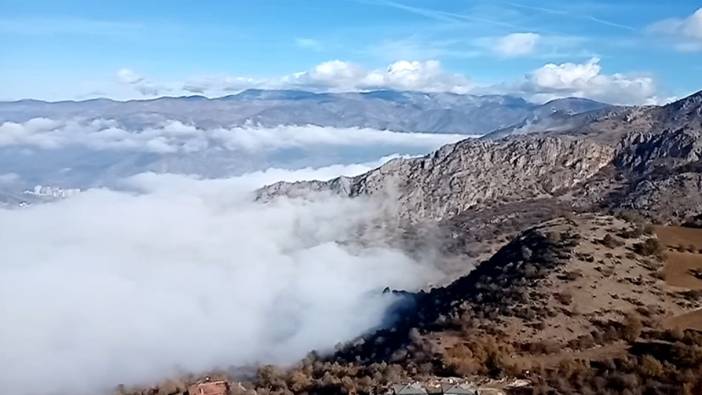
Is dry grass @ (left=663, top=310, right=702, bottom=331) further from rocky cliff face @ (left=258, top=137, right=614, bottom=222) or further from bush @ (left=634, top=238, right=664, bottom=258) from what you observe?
rocky cliff face @ (left=258, top=137, right=614, bottom=222)

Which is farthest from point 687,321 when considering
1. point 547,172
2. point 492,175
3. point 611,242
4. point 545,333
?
point 492,175

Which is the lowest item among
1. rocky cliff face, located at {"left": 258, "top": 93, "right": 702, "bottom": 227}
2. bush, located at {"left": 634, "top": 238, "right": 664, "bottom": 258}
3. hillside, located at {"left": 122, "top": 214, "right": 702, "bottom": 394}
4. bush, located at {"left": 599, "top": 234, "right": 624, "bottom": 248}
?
hillside, located at {"left": 122, "top": 214, "right": 702, "bottom": 394}

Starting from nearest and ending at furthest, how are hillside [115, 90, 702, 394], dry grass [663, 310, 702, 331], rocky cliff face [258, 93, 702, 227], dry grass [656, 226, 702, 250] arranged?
hillside [115, 90, 702, 394] → dry grass [663, 310, 702, 331] → dry grass [656, 226, 702, 250] → rocky cliff face [258, 93, 702, 227]

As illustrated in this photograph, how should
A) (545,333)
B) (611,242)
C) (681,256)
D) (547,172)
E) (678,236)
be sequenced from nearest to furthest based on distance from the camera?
(545,333), (681,256), (611,242), (678,236), (547,172)

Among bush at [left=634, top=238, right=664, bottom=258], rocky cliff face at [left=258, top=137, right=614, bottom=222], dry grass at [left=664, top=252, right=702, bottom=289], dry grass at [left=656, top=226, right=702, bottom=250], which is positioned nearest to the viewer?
dry grass at [left=664, top=252, right=702, bottom=289]

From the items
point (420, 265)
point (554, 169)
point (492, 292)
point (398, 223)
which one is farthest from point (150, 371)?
point (554, 169)

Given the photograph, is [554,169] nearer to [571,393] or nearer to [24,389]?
[24,389]

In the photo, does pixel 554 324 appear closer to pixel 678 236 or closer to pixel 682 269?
pixel 682 269

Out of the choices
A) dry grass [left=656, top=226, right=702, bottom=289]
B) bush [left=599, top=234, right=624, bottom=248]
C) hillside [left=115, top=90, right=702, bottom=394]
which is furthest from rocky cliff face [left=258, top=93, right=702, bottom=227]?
bush [left=599, top=234, right=624, bottom=248]

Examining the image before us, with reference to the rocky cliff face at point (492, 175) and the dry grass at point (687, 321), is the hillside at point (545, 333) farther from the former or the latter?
the rocky cliff face at point (492, 175)

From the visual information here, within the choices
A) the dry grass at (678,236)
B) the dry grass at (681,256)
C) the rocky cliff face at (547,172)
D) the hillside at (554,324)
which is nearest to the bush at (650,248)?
the hillside at (554,324)

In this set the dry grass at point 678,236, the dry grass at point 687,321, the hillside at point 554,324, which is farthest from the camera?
the dry grass at point 678,236
